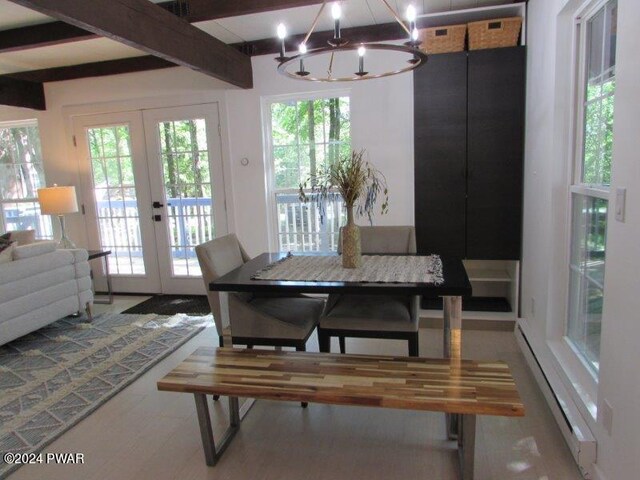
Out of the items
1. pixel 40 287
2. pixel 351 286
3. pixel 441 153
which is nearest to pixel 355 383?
pixel 351 286

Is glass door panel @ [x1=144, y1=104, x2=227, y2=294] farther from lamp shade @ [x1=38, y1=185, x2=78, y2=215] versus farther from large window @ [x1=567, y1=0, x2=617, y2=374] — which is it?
large window @ [x1=567, y1=0, x2=617, y2=374]

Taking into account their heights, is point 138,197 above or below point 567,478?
above

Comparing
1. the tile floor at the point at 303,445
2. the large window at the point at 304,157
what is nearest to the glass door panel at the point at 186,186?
the large window at the point at 304,157

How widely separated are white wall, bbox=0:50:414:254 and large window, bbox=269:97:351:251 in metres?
0.14

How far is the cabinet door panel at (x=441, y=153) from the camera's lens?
11.2 feet

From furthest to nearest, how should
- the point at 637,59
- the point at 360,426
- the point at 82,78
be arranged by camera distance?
the point at 82,78
the point at 360,426
the point at 637,59

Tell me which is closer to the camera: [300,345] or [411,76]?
[300,345]

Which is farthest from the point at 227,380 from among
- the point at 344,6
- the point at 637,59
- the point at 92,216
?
the point at 92,216

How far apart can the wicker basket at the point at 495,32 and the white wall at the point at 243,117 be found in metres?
0.63

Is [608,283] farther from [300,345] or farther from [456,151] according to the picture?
[456,151]

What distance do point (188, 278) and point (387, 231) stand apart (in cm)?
264

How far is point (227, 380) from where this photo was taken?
1.92 metres

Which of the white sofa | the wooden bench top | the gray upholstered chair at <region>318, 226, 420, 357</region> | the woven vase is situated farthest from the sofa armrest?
the woven vase

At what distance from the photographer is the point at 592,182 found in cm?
221
